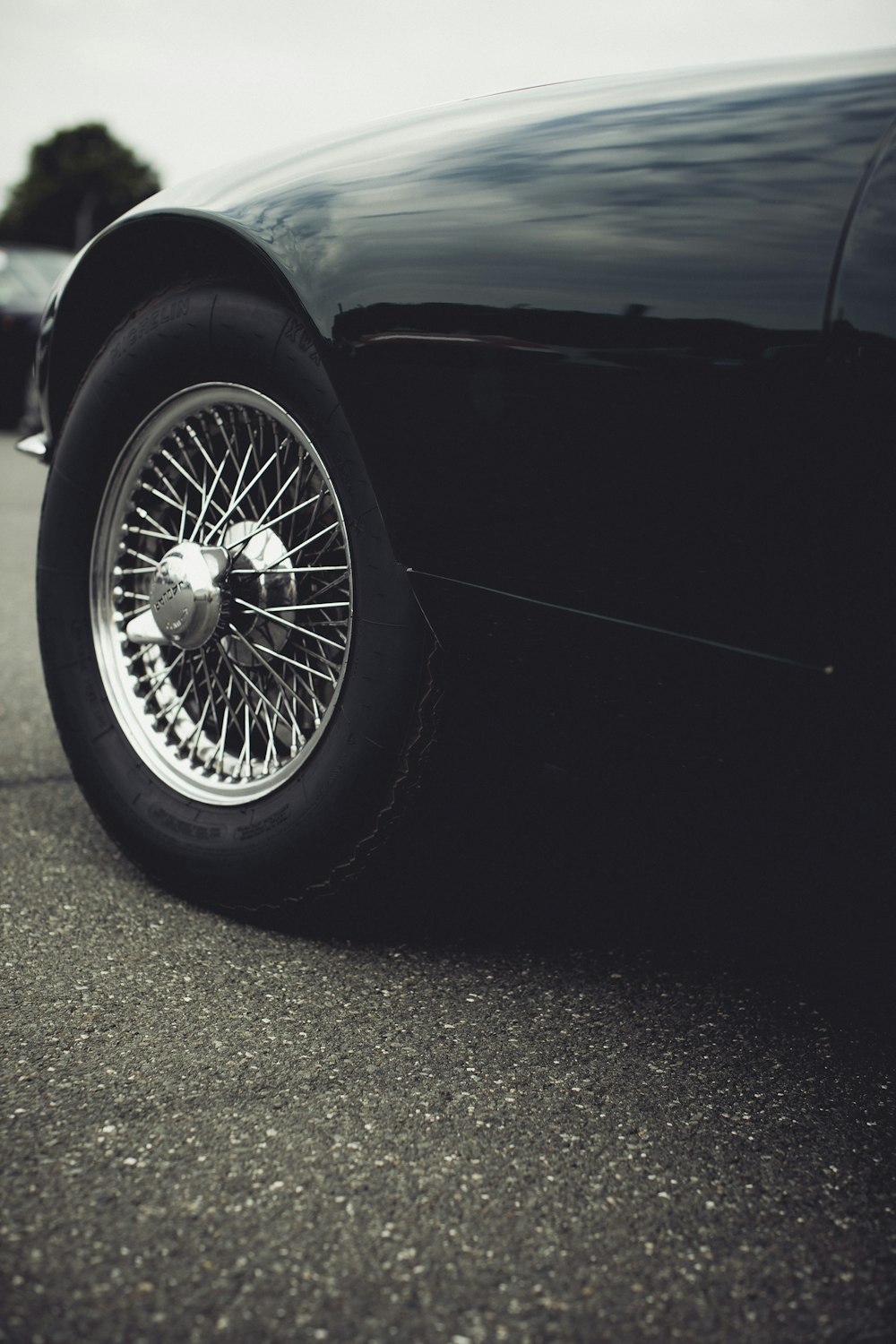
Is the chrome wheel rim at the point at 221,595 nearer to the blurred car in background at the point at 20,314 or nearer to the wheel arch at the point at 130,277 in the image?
the wheel arch at the point at 130,277

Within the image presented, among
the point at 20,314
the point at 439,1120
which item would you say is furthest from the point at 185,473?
the point at 20,314

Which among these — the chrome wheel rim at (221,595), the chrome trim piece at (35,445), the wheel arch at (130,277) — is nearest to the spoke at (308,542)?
the chrome wheel rim at (221,595)

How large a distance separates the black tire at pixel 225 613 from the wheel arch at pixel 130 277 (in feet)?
0.16

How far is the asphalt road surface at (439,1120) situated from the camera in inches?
43.1

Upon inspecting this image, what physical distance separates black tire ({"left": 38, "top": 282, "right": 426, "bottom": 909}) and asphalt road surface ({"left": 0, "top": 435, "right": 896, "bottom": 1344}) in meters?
0.15

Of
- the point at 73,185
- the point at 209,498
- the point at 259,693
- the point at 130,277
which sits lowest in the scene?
the point at 259,693

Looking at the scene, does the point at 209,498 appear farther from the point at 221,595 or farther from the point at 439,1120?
the point at 439,1120

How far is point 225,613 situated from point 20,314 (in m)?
8.32

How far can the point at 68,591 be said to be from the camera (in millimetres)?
2072

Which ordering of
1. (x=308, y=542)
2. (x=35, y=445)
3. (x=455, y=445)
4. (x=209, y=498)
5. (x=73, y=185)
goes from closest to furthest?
1. (x=455, y=445)
2. (x=308, y=542)
3. (x=209, y=498)
4. (x=35, y=445)
5. (x=73, y=185)

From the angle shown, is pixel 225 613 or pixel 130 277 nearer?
pixel 225 613

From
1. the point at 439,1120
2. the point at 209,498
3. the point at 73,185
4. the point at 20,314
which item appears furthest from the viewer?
the point at 73,185

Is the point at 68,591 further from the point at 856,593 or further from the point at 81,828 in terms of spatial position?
the point at 856,593

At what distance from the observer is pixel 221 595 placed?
74.1 inches
